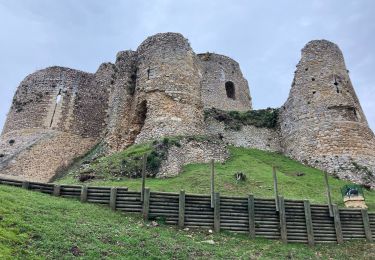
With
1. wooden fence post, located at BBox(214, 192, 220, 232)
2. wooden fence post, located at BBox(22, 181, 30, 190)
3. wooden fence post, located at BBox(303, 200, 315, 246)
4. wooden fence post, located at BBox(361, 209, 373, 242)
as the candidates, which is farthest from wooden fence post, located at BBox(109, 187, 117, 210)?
wooden fence post, located at BBox(361, 209, 373, 242)

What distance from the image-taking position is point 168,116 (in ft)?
90.6

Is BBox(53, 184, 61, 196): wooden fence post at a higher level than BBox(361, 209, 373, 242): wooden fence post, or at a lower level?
higher

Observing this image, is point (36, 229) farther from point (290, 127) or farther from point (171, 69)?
point (290, 127)

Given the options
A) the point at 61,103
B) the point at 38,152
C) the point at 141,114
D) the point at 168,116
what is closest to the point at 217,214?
the point at 168,116

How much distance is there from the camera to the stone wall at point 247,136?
32.0m

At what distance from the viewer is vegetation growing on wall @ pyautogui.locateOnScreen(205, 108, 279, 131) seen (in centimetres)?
3284

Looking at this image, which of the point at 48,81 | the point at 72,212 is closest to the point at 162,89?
the point at 48,81

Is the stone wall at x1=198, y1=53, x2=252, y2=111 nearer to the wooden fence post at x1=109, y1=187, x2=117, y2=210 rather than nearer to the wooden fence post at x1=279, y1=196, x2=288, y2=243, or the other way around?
the wooden fence post at x1=279, y1=196, x2=288, y2=243

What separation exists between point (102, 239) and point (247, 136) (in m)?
22.0

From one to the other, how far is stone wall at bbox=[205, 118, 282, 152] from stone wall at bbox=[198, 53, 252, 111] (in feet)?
26.3

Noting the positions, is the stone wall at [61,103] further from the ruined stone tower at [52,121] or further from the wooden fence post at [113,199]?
the wooden fence post at [113,199]

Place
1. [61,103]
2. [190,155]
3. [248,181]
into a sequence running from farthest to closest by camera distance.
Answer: [61,103] < [190,155] < [248,181]

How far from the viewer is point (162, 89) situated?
1134 inches

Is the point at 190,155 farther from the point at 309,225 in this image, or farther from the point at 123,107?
the point at 309,225
